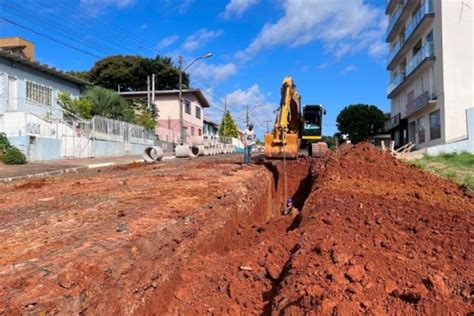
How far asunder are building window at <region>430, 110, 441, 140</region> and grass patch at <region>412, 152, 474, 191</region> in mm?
12656

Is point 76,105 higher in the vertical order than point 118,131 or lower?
higher

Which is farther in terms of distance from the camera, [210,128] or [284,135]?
[210,128]

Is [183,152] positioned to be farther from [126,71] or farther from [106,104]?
[126,71]

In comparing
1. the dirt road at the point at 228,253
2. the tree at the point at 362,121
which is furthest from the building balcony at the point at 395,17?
the dirt road at the point at 228,253

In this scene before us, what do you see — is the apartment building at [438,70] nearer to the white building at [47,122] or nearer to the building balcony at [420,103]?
the building balcony at [420,103]

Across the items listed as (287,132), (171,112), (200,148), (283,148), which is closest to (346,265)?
(283,148)

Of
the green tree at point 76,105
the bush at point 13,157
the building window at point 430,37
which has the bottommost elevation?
the bush at point 13,157

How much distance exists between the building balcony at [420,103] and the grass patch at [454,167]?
1377 centimetres

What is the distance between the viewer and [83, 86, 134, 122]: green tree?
33800 mm

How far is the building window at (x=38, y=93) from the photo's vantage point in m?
28.4

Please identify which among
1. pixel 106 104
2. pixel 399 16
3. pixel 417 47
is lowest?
pixel 106 104

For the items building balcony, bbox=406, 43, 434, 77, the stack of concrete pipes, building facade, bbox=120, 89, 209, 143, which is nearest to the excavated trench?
the stack of concrete pipes

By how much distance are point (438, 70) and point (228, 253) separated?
2940 centimetres

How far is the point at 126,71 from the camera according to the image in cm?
5628
